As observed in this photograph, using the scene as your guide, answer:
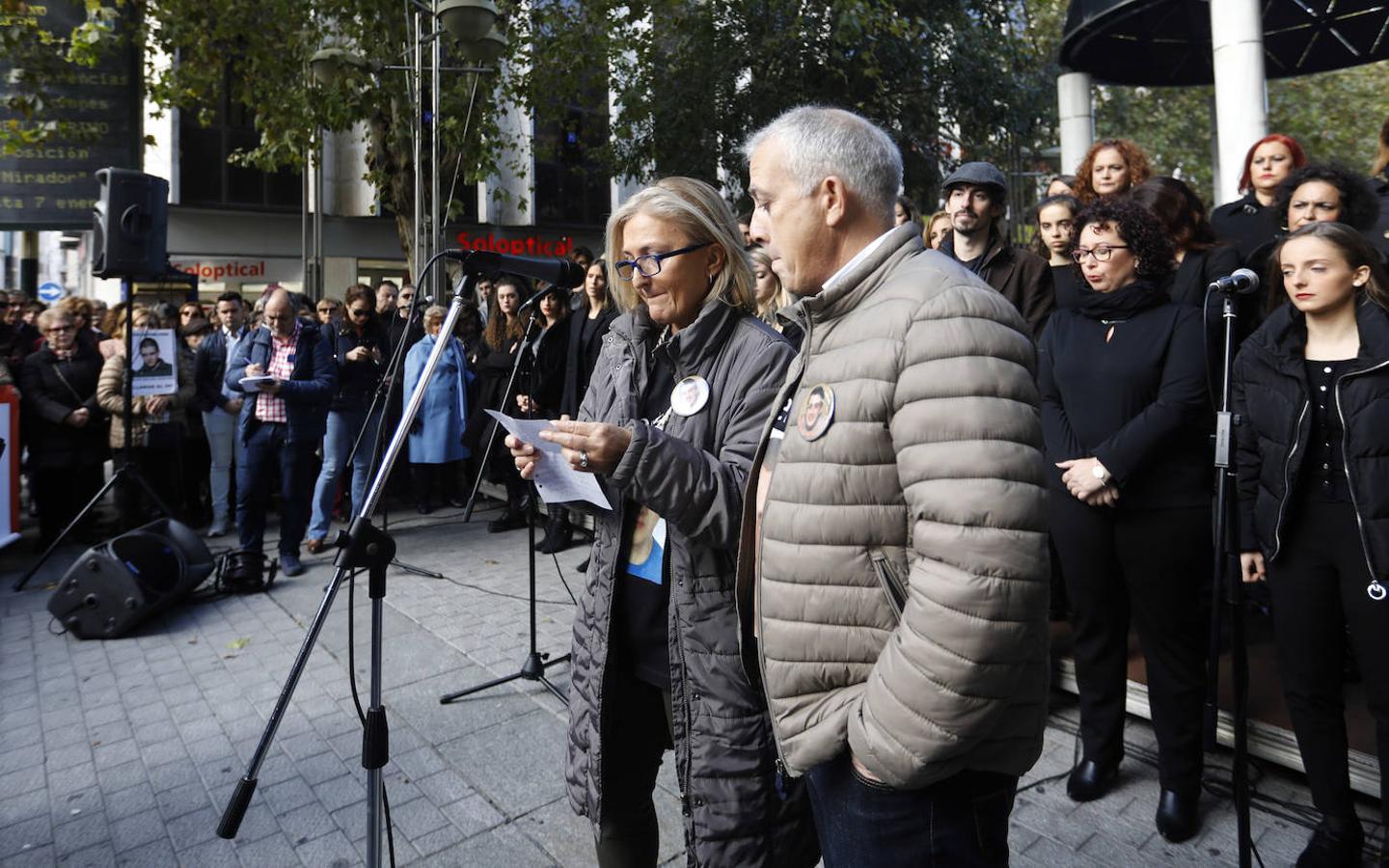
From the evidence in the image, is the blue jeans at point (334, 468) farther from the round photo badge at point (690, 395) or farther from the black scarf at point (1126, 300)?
the black scarf at point (1126, 300)

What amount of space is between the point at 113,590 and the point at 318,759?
8.24 ft

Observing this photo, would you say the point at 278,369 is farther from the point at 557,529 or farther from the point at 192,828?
the point at 192,828

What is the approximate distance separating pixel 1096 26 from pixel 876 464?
387 inches

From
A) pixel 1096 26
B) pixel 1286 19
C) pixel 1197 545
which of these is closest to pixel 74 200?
pixel 1096 26

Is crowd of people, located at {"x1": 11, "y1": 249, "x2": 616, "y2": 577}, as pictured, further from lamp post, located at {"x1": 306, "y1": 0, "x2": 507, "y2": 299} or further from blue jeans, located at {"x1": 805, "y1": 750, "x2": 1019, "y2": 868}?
blue jeans, located at {"x1": 805, "y1": 750, "x2": 1019, "y2": 868}

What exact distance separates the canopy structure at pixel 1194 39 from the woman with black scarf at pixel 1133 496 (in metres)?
7.34

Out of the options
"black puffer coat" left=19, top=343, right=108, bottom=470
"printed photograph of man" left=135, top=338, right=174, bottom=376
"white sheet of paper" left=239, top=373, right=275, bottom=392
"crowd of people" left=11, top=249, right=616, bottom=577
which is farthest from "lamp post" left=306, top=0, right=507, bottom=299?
"black puffer coat" left=19, top=343, right=108, bottom=470

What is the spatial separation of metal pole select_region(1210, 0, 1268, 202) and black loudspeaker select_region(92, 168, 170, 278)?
29.1ft

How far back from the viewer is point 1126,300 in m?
3.14

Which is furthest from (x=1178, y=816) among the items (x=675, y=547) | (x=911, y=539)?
(x=911, y=539)

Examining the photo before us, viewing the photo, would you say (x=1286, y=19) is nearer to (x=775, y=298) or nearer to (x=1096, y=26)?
(x=1096, y=26)

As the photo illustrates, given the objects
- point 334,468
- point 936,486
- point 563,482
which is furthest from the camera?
point 334,468

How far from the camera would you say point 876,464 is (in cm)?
141

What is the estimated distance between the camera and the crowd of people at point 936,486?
1343 millimetres
